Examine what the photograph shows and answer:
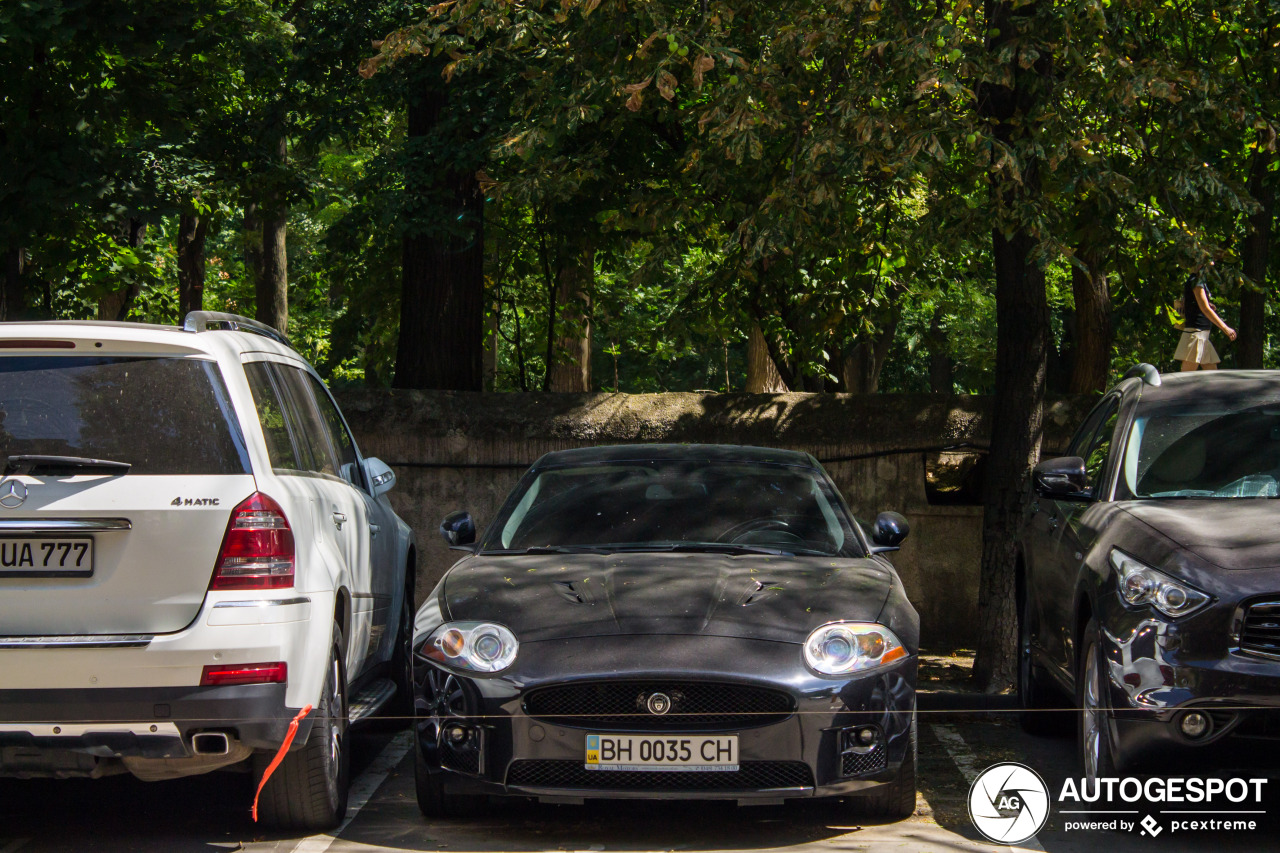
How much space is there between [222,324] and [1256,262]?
410 inches

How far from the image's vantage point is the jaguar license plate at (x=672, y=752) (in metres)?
4.94

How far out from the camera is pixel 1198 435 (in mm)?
6289


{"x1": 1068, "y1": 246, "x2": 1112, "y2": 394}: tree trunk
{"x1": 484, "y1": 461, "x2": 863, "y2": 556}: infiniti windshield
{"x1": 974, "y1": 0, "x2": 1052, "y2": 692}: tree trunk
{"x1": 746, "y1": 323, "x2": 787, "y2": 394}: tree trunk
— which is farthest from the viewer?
{"x1": 746, "y1": 323, "x2": 787, "y2": 394}: tree trunk

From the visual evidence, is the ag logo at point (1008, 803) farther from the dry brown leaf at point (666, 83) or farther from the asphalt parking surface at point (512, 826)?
the dry brown leaf at point (666, 83)

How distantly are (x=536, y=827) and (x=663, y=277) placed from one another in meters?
4.45

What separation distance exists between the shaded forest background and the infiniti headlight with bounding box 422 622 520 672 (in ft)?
10.6

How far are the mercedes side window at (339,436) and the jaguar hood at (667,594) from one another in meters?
1.22

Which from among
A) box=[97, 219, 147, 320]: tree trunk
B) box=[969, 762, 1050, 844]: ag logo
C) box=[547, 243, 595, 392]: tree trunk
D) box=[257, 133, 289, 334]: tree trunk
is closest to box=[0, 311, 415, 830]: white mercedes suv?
box=[969, 762, 1050, 844]: ag logo

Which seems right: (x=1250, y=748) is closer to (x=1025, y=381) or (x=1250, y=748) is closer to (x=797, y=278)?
(x=1025, y=381)

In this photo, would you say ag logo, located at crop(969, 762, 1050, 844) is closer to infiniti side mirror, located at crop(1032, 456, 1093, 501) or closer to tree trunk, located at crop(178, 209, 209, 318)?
infiniti side mirror, located at crop(1032, 456, 1093, 501)

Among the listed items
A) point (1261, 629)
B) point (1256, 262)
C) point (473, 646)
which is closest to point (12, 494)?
point (473, 646)

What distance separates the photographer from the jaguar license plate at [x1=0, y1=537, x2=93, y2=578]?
4.64 meters

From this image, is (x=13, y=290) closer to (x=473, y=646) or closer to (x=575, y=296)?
(x=575, y=296)

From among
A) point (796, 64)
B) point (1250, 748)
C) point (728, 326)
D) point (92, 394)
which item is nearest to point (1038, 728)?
point (1250, 748)
